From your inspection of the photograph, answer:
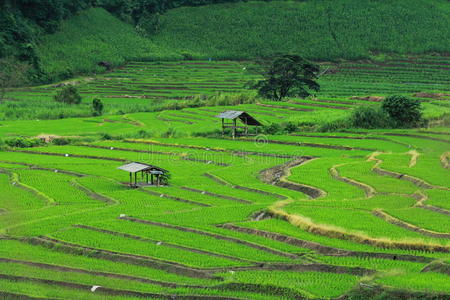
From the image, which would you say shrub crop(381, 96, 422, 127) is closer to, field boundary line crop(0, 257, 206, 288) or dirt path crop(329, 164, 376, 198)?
dirt path crop(329, 164, 376, 198)

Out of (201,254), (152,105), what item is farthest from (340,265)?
(152,105)

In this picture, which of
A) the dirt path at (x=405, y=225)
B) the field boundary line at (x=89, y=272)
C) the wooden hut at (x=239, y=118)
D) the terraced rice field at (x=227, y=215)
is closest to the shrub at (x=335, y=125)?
the terraced rice field at (x=227, y=215)

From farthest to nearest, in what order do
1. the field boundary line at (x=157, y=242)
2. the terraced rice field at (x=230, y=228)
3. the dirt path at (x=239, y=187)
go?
the dirt path at (x=239, y=187)
the field boundary line at (x=157, y=242)
the terraced rice field at (x=230, y=228)

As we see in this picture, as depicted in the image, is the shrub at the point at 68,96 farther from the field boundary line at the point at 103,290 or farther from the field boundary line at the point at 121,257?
the field boundary line at the point at 103,290

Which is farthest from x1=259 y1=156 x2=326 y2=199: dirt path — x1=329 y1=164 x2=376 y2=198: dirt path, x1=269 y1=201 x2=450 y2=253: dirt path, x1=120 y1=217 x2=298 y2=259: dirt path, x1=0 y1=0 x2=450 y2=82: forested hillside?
x1=0 y1=0 x2=450 y2=82: forested hillside

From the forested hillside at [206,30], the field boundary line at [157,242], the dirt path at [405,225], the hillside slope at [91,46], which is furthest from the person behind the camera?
the forested hillside at [206,30]
